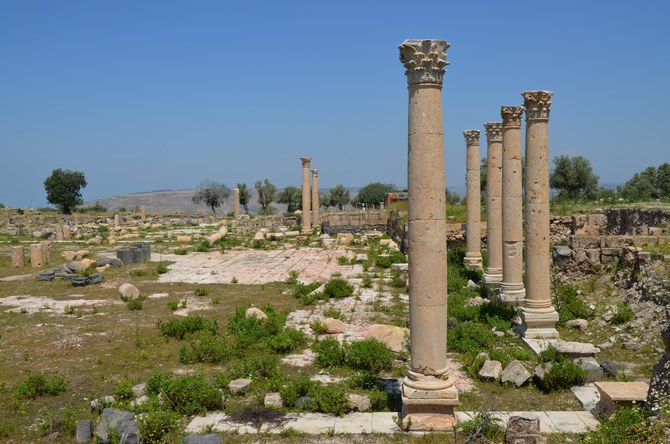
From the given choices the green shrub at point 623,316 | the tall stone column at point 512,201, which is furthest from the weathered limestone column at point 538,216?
the tall stone column at point 512,201

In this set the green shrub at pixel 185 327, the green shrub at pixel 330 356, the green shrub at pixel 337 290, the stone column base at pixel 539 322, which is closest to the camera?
the green shrub at pixel 330 356

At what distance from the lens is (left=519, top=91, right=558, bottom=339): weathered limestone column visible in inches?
469

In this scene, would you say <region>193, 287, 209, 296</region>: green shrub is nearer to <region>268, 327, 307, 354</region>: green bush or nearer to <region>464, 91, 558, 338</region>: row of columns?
<region>268, 327, 307, 354</region>: green bush

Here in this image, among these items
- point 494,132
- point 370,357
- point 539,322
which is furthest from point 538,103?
point 370,357

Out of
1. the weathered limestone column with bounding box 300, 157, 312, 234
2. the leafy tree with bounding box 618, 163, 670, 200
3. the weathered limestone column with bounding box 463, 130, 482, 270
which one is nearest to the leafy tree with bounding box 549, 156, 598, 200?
the leafy tree with bounding box 618, 163, 670, 200

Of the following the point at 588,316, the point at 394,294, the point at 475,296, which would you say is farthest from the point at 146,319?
the point at 588,316

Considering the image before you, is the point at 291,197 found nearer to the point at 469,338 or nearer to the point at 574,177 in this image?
the point at 574,177

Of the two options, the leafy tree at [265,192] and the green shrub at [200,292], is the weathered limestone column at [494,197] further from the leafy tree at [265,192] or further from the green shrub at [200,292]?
the leafy tree at [265,192]

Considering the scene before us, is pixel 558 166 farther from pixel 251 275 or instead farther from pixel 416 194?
pixel 416 194

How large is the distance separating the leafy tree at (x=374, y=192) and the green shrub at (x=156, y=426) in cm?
6605

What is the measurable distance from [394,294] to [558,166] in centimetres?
3105

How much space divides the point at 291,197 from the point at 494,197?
174 feet

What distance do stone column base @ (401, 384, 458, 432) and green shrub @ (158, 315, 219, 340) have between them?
6.42m

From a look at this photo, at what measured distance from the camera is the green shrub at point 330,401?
26.2ft
